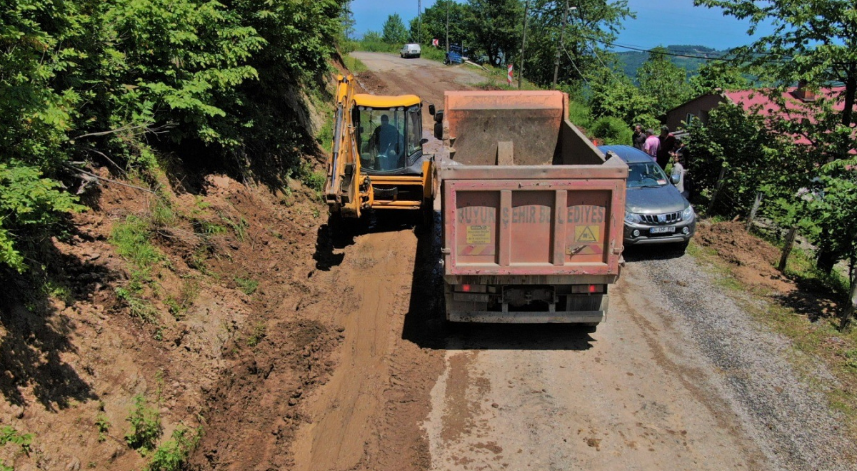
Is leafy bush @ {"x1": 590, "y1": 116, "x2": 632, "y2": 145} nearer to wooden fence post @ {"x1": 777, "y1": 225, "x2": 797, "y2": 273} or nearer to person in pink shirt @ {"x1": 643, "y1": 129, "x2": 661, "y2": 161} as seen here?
person in pink shirt @ {"x1": 643, "y1": 129, "x2": 661, "y2": 161}

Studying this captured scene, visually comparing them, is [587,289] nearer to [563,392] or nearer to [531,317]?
[531,317]

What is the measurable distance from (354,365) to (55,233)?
3649 millimetres

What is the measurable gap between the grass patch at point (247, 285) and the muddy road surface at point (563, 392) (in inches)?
41.8

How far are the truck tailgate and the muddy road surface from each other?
1265mm

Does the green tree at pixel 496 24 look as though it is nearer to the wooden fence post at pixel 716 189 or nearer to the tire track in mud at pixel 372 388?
the wooden fence post at pixel 716 189

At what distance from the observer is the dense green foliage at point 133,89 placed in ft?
Result: 16.4

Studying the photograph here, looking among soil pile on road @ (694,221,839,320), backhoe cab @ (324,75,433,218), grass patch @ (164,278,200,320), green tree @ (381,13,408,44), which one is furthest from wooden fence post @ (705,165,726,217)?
green tree @ (381,13,408,44)

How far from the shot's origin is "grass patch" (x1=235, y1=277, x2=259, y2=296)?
8461 mm

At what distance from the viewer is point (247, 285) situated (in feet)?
28.1

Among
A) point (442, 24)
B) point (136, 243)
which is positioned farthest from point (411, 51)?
point (136, 243)

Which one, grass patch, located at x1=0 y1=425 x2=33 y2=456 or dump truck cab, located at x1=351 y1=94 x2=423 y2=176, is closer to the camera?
grass patch, located at x1=0 y1=425 x2=33 y2=456

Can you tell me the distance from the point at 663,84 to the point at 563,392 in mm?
36141

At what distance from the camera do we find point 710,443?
6137 millimetres

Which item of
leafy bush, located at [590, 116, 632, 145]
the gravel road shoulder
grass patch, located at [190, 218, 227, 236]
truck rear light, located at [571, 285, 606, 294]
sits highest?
grass patch, located at [190, 218, 227, 236]
